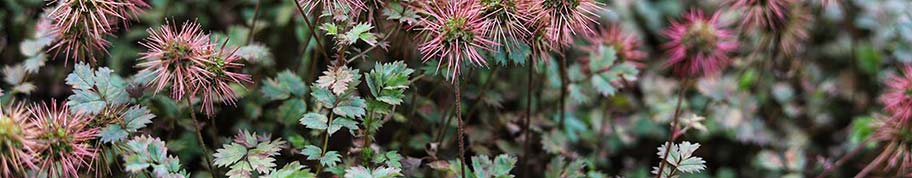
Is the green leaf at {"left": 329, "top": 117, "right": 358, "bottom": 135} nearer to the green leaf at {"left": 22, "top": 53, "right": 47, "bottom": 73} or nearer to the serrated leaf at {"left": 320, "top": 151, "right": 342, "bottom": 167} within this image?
the serrated leaf at {"left": 320, "top": 151, "right": 342, "bottom": 167}

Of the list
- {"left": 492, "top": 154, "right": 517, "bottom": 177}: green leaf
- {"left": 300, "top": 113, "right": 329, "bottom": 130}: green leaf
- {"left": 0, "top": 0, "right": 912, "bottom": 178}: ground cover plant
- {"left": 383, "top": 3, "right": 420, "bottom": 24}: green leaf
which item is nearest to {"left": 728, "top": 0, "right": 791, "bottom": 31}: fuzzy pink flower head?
{"left": 0, "top": 0, "right": 912, "bottom": 178}: ground cover plant

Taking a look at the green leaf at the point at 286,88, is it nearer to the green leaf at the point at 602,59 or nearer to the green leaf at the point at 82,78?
the green leaf at the point at 82,78

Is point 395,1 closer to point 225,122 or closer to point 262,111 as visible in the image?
point 262,111

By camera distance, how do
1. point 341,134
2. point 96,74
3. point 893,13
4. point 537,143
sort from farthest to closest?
point 893,13
point 537,143
point 341,134
point 96,74

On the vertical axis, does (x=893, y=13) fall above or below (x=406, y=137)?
above

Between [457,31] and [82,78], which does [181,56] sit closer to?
[82,78]

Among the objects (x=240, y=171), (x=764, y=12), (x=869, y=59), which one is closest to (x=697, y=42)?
(x=764, y=12)

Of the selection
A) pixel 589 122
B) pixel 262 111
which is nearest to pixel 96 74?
pixel 262 111

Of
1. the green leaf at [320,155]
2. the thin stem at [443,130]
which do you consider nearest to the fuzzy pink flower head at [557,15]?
the thin stem at [443,130]
